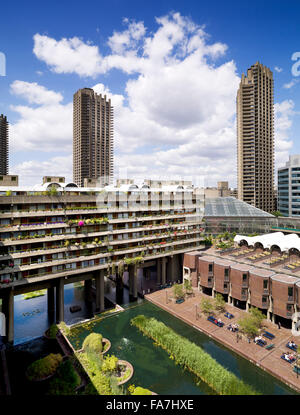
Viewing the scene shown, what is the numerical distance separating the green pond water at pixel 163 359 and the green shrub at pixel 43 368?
5.56 meters

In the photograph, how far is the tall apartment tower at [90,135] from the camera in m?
169

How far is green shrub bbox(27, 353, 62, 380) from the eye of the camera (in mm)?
34031

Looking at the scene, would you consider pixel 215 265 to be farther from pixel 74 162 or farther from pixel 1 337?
pixel 74 162

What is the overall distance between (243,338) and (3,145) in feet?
647

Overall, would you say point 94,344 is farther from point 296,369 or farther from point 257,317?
point 296,369

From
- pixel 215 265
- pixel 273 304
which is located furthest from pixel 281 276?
pixel 215 265

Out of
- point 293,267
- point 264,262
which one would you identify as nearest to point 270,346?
point 293,267

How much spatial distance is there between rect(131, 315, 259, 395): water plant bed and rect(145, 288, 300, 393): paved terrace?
18.0 ft

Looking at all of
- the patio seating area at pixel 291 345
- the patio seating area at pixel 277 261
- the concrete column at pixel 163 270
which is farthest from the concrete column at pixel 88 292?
the patio seating area at pixel 277 261

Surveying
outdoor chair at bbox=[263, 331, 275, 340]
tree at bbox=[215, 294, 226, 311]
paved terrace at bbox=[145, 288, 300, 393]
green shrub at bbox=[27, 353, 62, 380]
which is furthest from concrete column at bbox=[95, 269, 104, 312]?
outdoor chair at bbox=[263, 331, 275, 340]

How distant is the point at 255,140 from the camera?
148m

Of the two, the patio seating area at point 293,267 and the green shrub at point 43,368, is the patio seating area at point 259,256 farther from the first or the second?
the green shrub at point 43,368

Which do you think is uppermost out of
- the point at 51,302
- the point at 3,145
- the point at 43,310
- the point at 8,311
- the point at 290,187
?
the point at 3,145
